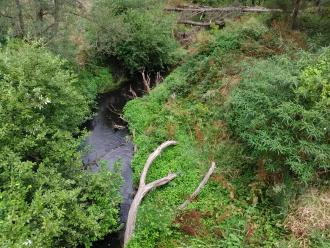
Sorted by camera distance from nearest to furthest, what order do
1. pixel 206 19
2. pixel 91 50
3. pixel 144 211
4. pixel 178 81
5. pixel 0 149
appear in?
pixel 0 149, pixel 144 211, pixel 178 81, pixel 91 50, pixel 206 19

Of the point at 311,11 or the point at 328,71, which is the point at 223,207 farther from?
the point at 311,11

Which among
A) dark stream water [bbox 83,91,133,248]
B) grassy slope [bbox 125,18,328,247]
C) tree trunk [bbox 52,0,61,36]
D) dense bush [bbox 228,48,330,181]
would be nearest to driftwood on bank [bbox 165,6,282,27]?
grassy slope [bbox 125,18,328,247]

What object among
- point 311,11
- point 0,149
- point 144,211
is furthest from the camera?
point 311,11

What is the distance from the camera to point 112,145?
662 inches

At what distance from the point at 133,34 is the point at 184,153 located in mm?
10005

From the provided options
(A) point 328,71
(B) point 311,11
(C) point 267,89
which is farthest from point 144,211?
(B) point 311,11

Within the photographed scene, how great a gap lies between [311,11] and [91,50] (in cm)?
1242

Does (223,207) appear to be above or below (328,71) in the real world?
below

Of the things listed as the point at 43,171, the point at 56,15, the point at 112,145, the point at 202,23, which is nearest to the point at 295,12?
the point at 202,23

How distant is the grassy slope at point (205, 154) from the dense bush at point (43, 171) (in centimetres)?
166

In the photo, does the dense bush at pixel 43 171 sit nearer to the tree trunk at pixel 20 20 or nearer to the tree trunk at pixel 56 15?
the tree trunk at pixel 20 20

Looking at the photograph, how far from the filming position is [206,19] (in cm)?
2506

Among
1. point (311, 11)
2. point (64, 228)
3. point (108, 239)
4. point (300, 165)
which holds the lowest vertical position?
point (108, 239)

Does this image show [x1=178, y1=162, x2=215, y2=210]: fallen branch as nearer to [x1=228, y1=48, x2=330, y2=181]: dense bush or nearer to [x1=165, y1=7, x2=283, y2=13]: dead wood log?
[x1=228, y1=48, x2=330, y2=181]: dense bush
